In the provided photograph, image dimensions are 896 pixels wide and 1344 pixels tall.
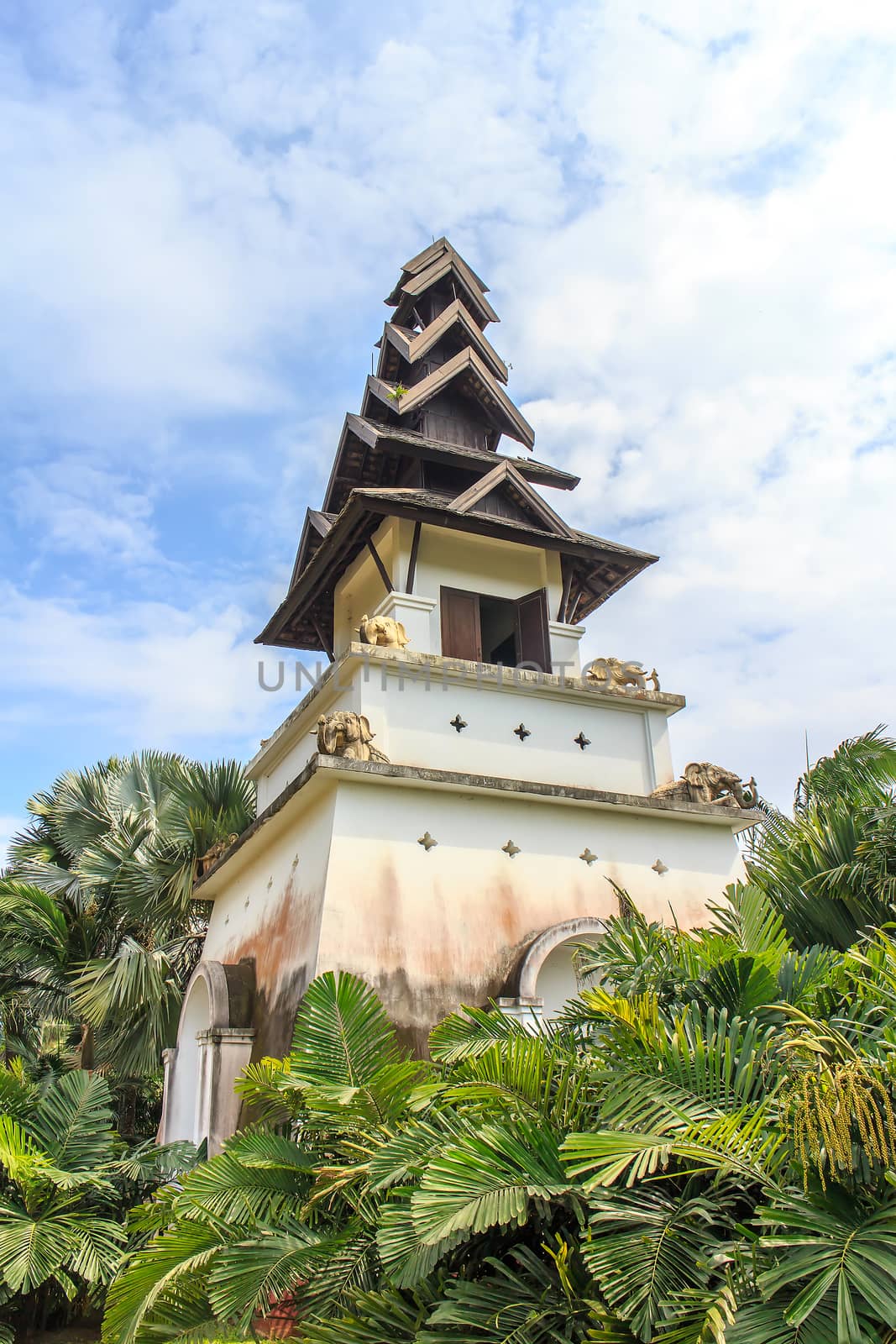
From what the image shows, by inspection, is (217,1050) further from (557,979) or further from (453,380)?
(453,380)

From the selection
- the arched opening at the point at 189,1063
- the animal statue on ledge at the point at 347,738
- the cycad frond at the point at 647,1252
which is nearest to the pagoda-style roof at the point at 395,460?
the animal statue on ledge at the point at 347,738

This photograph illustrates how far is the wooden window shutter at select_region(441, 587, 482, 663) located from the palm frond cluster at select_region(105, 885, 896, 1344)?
605 centimetres

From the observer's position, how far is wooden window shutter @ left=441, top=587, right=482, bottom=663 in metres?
12.4

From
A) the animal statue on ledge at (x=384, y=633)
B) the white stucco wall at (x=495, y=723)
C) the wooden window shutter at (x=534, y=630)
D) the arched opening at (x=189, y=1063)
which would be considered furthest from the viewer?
the wooden window shutter at (x=534, y=630)

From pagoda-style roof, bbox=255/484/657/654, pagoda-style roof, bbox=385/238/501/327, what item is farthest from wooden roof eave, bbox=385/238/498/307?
pagoda-style roof, bbox=255/484/657/654

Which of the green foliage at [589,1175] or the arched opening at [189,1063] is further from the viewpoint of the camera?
the arched opening at [189,1063]

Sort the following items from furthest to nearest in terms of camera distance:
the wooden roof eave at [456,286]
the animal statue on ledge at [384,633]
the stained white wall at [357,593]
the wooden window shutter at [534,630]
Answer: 1. the wooden roof eave at [456,286]
2. the stained white wall at [357,593]
3. the wooden window shutter at [534,630]
4. the animal statue on ledge at [384,633]

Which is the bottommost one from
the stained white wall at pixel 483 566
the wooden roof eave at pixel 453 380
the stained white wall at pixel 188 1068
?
the stained white wall at pixel 188 1068

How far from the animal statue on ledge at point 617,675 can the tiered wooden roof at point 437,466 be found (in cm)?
114

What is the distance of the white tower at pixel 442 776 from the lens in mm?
9523

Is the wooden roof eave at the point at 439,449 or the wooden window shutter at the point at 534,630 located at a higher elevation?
the wooden roof eave at the point at 439,449

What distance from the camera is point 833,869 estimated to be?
8.64 meters

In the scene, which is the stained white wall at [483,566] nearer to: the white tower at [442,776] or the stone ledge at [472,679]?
the white tower at [442,776]

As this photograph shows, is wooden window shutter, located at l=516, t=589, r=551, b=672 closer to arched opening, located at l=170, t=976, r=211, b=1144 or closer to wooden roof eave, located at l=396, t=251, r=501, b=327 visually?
arched opening, located at l=170, t=976, r=211, b=1144
